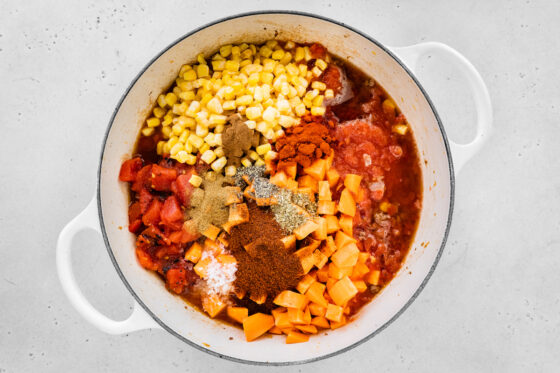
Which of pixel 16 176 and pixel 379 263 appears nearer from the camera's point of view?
pixel 379 263

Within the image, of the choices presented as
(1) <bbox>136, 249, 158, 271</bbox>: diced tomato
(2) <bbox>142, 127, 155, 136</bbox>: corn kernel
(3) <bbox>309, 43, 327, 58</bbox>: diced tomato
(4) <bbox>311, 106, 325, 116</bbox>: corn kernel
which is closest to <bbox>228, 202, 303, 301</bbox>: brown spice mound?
(1) <bbox>136, 249, 158, 271</bbox>: diced tomato

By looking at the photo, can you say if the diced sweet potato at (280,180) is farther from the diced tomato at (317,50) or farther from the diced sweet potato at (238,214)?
the diced tomato at (317,50)

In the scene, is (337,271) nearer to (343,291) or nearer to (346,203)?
A: (343,291)

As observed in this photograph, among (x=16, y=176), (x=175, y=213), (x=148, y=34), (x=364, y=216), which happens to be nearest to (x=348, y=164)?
(x=364, y=216)

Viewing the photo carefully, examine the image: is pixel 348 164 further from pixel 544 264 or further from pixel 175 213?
pixel 544 264

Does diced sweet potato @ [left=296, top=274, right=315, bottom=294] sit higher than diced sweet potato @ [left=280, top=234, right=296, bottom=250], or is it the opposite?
diced sweet potato @ [left=280, top=234, right=296, bottom=250]

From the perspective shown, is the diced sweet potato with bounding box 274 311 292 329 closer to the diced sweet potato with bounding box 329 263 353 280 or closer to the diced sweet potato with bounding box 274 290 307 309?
the diced sweet potato with bounding box 274 290 307 309
